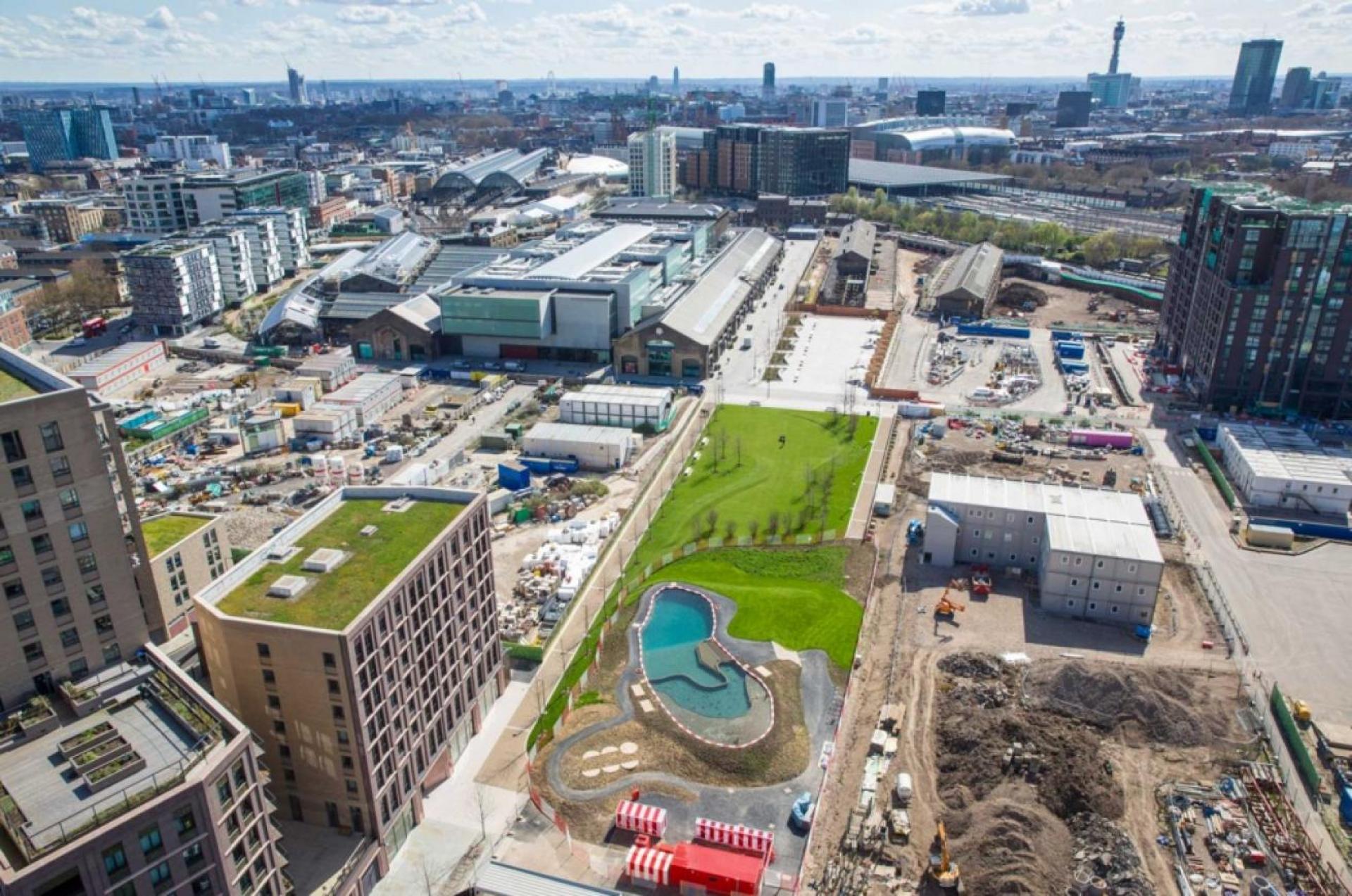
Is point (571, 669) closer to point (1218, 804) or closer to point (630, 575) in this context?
point (630, 575)

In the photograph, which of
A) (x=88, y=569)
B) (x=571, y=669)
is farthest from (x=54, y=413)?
(x=571, y=669)

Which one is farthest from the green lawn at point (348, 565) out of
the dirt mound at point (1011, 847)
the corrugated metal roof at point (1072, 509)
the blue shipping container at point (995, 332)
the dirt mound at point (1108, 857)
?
the blue shipping container at point (995, 332)

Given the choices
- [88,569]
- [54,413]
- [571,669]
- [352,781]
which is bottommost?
[571,669]

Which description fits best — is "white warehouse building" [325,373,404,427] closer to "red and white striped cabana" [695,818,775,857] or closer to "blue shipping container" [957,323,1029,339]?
"red and white striped cabana" [695,818,775,857]

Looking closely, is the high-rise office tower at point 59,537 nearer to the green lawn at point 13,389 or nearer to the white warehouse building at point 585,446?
the green lawn at point 13,389

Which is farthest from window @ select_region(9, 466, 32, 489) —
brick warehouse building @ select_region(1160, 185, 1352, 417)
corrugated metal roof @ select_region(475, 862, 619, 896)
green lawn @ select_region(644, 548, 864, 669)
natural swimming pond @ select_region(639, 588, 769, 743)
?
brick warehouse building @ select_region(1160, 185, 1352, 417)

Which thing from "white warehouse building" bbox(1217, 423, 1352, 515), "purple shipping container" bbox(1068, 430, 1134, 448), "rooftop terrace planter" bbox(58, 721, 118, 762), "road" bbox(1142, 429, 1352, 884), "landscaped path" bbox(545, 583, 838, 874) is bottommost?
"landscaped path" bbox(545, 583, 838, 874)
